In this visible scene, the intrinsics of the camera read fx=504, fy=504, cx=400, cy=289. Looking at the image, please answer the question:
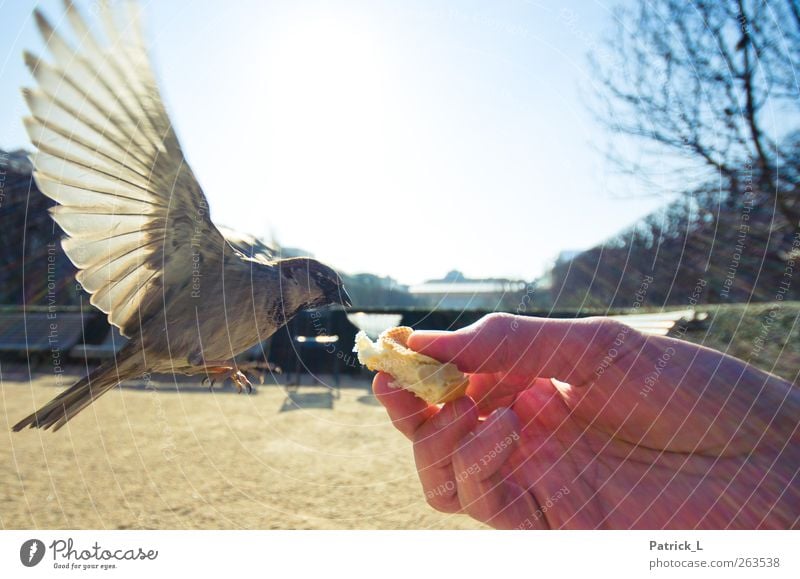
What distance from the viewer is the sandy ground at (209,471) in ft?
9.38

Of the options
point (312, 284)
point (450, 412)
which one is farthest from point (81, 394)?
point (450, 412)

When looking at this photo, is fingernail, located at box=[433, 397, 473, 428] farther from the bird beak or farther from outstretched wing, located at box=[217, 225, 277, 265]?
outstretched wing, located at box=[217, 225, 277, 265]

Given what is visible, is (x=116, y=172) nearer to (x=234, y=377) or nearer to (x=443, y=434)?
(x=234, y=377)

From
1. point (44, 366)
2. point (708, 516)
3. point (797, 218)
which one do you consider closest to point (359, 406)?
point (797, 218)

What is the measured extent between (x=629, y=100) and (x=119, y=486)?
3.62 meters

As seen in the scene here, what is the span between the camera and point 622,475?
138 centimetres

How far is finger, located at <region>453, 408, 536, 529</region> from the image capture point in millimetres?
1129

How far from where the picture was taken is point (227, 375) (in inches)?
51.7

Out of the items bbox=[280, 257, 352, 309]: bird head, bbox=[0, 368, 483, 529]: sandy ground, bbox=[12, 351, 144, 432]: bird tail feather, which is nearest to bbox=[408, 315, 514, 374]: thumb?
bbox=[280, 257, 352, 309]: bird head

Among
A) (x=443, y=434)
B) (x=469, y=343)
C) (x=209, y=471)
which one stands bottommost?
(x=209, y=471)

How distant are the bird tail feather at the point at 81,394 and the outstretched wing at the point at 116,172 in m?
0.12

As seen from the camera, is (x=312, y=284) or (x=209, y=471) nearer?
(x=312, y=284)

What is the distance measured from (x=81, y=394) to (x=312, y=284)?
748mm

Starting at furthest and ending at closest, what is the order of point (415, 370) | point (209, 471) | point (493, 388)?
1. point (209, 471)
2. point (493, 388)
3. point (415, 370)
